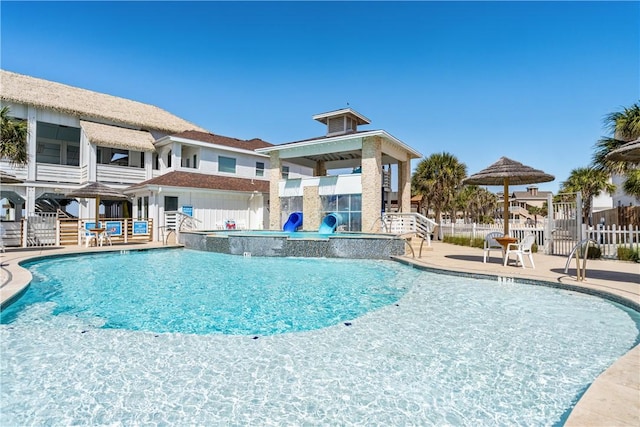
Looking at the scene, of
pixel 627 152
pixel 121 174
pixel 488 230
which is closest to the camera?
pixel 627 152

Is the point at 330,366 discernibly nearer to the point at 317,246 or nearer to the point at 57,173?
the point at 317,246

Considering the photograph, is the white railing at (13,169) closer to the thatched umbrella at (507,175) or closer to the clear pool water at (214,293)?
the clear pool water at (214,293)

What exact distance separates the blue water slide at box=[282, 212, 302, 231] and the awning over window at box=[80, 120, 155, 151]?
34.8 ft

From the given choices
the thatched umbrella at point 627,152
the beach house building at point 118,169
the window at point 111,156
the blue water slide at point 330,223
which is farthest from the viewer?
the window at point 111,156

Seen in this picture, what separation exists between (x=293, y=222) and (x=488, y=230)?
11.3m

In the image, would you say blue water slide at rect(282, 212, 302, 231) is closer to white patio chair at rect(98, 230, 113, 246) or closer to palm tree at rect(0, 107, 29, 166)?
white patio chair at rect(98, 230, 113, 246)

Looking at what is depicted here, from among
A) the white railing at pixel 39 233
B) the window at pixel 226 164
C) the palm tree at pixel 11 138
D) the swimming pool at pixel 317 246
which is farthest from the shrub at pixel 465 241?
the palm tree at pixel 11 138

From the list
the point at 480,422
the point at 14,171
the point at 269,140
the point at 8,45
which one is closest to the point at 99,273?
the point at 8,45

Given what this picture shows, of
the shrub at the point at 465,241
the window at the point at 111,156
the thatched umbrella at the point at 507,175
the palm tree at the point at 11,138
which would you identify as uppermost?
the window at the point at 111,156

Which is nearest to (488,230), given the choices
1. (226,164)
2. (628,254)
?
(628,254)

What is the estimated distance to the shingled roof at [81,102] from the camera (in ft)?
61.9

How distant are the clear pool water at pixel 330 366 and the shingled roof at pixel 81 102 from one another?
61.3 ft

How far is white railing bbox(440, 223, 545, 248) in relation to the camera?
1498cm

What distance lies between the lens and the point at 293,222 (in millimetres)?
20766
